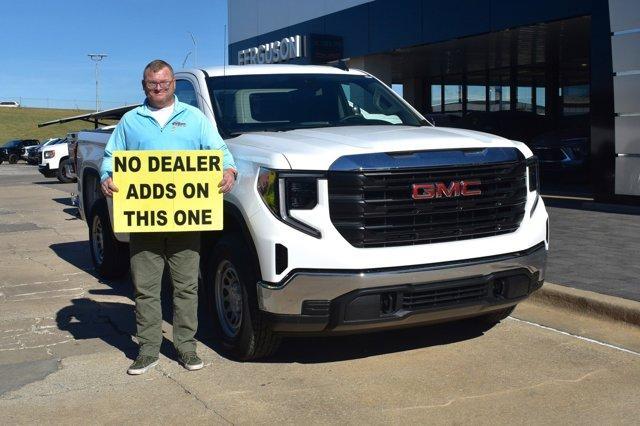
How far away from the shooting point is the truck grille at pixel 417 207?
4652mm

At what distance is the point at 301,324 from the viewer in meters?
4.71

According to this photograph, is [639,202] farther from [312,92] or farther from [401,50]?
[401,50]

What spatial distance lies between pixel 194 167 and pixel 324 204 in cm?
90

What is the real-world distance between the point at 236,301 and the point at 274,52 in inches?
746

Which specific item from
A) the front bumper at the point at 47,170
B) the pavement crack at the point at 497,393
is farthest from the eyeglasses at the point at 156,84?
the front bumper at the point at 47,170

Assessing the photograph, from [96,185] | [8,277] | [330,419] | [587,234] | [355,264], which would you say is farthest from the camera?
[587,234]

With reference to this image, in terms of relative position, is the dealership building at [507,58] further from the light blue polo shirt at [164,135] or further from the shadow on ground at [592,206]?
the light blue polo shirt at [164,135]

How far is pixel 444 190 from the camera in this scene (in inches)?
191

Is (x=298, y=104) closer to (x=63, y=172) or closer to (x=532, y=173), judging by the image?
(x=532, y=173)

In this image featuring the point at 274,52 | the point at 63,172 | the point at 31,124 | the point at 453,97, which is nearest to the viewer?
the point at 274,52

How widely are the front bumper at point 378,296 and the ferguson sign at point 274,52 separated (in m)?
17.9

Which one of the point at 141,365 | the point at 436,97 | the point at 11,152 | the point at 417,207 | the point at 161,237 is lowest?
the point at 141,365

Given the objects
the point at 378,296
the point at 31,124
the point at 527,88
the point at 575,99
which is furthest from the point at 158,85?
the point at 31,124

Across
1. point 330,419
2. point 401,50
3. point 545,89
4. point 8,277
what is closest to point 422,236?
point 330,419
